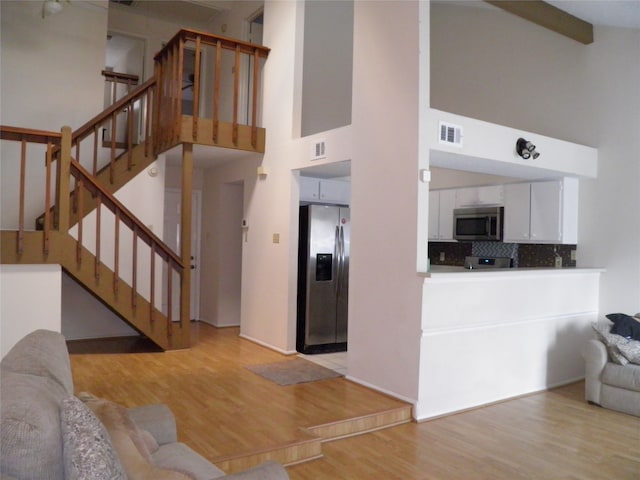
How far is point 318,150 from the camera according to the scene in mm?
5008

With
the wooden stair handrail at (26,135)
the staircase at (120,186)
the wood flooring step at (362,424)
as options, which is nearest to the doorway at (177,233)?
the staircase at (120,186)

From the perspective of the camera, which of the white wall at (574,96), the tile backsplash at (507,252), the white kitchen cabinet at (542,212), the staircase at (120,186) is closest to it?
the staircase at (120,186)

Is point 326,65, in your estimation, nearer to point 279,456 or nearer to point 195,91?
point 195,91

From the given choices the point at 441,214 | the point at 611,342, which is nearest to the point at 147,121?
the point at 441,214

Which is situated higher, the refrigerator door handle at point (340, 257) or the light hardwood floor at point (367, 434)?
the refrigerator door handle at point (340, 257)

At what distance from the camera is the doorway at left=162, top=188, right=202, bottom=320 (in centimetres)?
718

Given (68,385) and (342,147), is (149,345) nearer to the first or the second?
(342,147)

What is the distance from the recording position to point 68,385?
1838 mm

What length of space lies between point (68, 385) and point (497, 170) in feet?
14.3

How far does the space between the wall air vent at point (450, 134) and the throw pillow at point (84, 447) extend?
3.31m

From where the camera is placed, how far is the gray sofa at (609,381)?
13.2 feet

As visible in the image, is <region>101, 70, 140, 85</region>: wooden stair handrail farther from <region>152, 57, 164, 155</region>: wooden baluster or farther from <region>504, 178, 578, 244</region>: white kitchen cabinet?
<region>504, 178, 578, 244</region>: white kitchen cabinet

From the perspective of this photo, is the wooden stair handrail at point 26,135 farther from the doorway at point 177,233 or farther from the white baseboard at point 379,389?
the white baseboard at point 379,389

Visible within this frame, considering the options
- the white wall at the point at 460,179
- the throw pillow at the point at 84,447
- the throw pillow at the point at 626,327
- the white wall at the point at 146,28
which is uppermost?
the white wall at the point at 146,28
